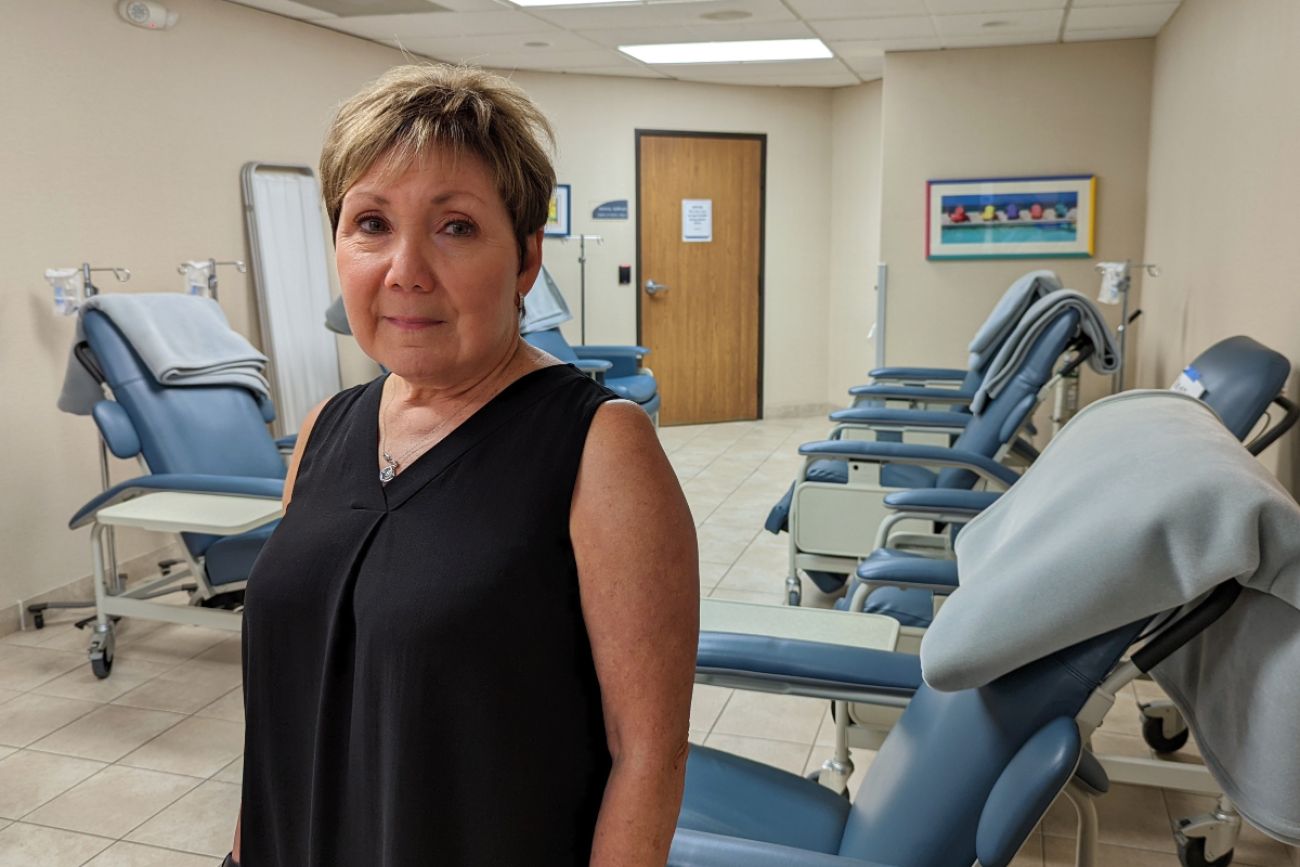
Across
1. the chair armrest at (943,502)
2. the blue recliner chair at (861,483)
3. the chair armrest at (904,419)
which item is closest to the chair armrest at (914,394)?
the chair armrest at (904,419)

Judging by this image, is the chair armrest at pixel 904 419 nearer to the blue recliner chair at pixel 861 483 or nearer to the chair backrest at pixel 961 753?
the blue recliner chair at pixel 861 483

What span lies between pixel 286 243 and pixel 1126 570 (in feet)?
15.6

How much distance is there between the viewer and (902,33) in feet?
18.0

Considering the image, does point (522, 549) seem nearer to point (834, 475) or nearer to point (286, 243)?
point (834, 475)

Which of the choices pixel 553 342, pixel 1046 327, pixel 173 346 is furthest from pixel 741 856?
pixel 553 342

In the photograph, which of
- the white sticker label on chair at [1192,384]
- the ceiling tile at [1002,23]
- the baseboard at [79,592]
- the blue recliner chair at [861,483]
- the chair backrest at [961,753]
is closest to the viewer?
the chair backrest at [961,753]

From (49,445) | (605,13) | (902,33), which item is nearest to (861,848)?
(49,445)

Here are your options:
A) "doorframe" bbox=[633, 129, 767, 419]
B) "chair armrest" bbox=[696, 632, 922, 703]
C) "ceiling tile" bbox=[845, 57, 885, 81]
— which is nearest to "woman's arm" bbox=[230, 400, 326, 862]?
"chair armrest" bbox=[696, 632, 922, 703]

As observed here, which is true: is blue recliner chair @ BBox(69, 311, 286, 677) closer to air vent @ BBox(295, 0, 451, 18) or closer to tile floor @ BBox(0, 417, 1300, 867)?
tile floor @ BBox(0, 417, 1300, 867)

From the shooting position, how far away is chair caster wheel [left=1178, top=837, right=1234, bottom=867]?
2.26m

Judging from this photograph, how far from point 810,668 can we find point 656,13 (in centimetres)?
402

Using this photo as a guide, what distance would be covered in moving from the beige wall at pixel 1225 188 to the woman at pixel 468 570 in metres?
2.21

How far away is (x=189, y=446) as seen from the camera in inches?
145

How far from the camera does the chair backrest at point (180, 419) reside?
3.58 metres
